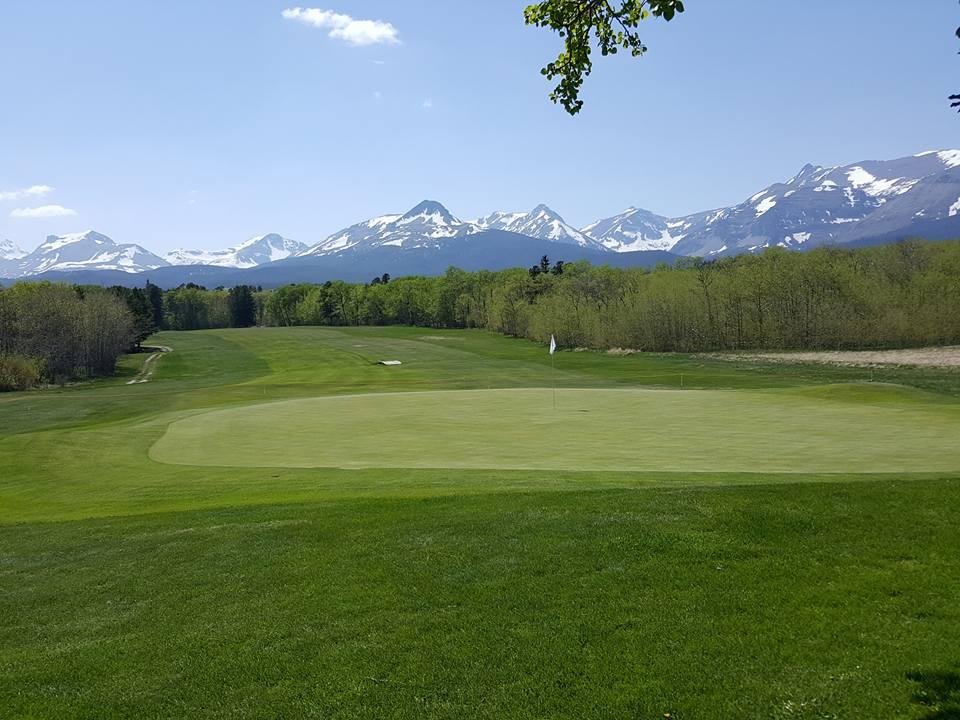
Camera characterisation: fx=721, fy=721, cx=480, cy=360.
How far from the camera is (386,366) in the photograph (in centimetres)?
8138

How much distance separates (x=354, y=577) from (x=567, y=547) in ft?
9.85

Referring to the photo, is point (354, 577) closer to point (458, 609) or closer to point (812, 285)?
point (458, 609)

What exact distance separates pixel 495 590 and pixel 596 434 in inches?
697

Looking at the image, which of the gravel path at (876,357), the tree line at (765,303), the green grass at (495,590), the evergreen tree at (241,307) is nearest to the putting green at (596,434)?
the green grass at (495,590)

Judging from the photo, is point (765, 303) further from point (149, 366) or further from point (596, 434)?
point (149, 366)

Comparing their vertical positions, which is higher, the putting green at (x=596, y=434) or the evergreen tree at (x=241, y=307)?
the evergreen tree at (x=241, y=307)

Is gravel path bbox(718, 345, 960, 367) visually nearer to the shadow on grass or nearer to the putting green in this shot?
the putting green

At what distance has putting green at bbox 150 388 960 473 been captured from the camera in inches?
810

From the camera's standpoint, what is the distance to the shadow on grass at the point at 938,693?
19.1ft

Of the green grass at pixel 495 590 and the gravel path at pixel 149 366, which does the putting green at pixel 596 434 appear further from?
the gravel path at pixel 149 366

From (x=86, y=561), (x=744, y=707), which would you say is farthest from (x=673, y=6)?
(x=86, y=561)

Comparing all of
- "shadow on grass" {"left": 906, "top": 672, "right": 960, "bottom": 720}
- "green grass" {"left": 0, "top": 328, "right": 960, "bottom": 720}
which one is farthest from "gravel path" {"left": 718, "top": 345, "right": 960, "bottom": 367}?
"shadow on grass" {"left": 906, "top": 672, "right": 960, "bottom": 720}

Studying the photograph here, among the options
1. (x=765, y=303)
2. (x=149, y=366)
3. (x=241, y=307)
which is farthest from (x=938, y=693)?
(x=241, y=307)

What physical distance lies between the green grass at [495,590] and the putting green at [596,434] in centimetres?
42
